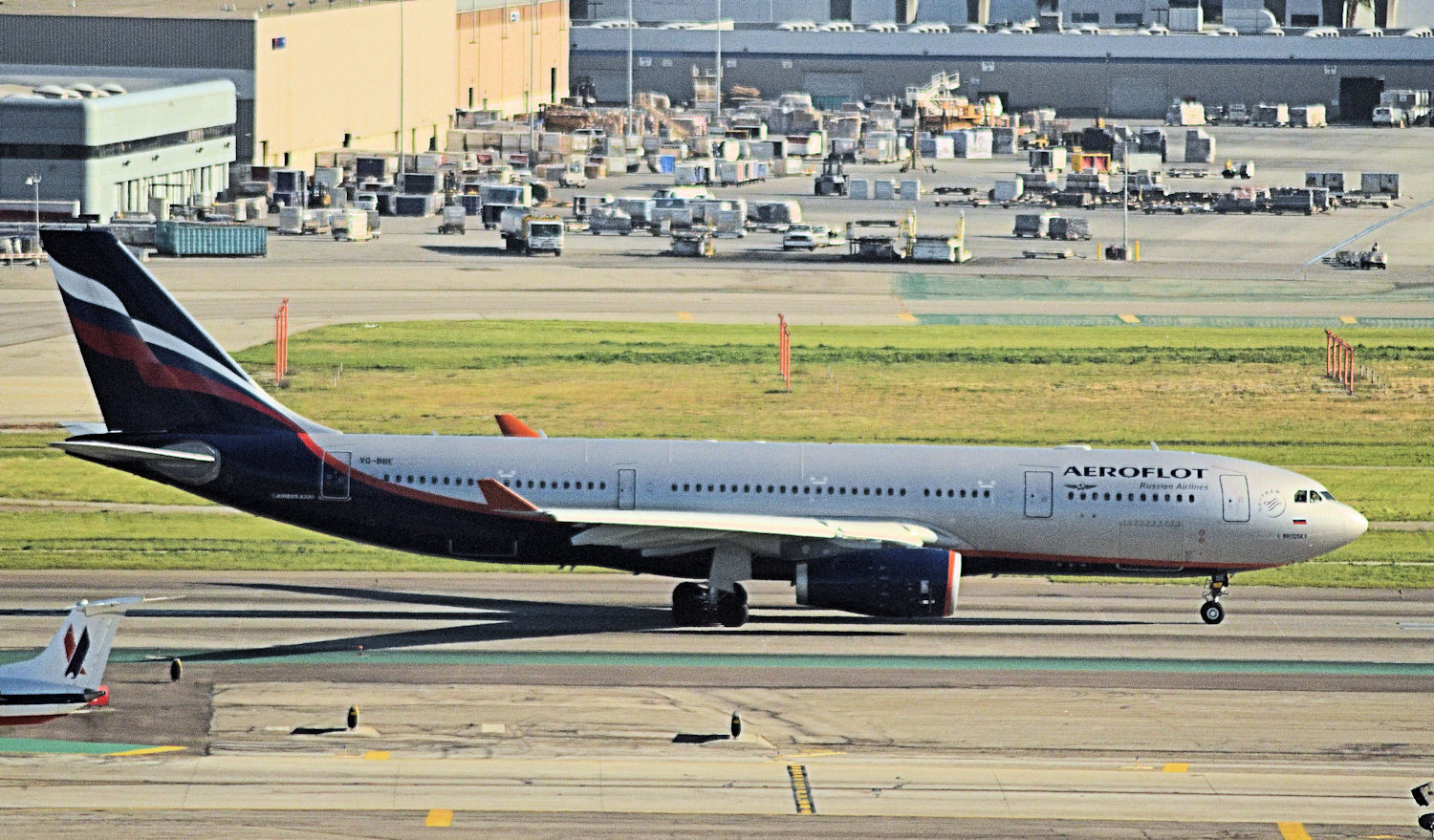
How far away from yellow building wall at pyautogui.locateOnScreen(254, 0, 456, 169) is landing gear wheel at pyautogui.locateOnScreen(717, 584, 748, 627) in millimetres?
108879

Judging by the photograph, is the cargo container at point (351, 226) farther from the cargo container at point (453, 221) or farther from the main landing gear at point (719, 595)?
the main landing gear at point (719, 595)

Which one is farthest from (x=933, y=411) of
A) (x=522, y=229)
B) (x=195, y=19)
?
(x=195, y=19)

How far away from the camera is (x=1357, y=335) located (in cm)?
9850

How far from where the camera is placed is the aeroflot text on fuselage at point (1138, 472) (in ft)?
157

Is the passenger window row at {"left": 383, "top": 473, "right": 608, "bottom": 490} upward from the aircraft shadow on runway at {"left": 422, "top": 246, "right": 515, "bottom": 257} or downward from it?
downward

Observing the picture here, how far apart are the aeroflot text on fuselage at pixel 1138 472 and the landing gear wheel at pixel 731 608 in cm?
824

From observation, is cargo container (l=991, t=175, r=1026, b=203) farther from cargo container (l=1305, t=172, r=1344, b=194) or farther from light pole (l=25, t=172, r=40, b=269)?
light pole (l=25, t=172, r=40, b=269)

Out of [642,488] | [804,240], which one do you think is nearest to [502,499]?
[642,488]

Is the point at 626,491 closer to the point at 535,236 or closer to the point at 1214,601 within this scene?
the point at 1214,601

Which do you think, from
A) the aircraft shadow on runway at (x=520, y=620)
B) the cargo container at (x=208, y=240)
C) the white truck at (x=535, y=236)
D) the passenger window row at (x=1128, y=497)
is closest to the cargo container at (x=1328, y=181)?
the white truck at (x=535, y=236)

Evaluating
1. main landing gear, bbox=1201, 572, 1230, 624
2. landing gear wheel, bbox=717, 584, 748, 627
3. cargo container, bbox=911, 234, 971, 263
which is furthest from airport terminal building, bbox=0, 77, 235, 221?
main landing gear, bbox=1201, 572, 1230, 624

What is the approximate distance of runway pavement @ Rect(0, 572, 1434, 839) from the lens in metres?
34.6

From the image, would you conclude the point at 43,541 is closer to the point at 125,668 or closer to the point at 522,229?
the point at 125,668

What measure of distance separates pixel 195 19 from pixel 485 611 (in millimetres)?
109154
